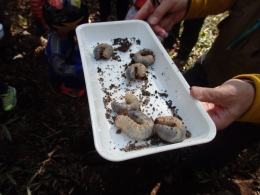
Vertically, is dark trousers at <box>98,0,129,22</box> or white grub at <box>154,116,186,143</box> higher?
white grub at <box>154,116,186,143</box>

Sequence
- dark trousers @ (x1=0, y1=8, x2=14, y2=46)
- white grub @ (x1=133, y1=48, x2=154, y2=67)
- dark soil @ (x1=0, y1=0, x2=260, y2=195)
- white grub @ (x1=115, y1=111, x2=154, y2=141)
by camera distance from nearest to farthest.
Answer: white grub @ (x1=115, y1=111, x2=154, y2=141) < white grub @ (x1=133, y1=48, x2=154, y2=67) < dark soil @ (x1=0, y1=0, x2=260, y2=195) < dark trousers @ (x1=0, y1=8, x2=14, y2=46)

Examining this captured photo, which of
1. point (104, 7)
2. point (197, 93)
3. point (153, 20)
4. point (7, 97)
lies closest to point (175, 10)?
point (153, 20)

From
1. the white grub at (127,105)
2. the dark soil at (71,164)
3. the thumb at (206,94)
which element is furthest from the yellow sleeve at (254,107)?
the dark soil at (71,164)

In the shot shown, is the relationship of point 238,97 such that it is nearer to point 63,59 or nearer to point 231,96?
point 231,96

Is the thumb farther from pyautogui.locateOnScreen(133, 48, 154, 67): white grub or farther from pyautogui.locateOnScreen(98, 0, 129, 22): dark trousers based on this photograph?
pyautogui.locateOnScreen(98, 0, 129, 22): dark trousers

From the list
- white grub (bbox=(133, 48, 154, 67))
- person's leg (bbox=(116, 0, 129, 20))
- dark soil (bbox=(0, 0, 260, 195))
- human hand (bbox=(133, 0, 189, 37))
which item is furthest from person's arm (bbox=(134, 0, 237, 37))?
person's leg (bbox=(116, 0, 129, 20))

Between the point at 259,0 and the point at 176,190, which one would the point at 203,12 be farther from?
the point at 176,190

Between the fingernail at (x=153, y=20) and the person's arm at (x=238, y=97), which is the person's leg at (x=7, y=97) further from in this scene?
the person's arm at (x=238, y=97)
